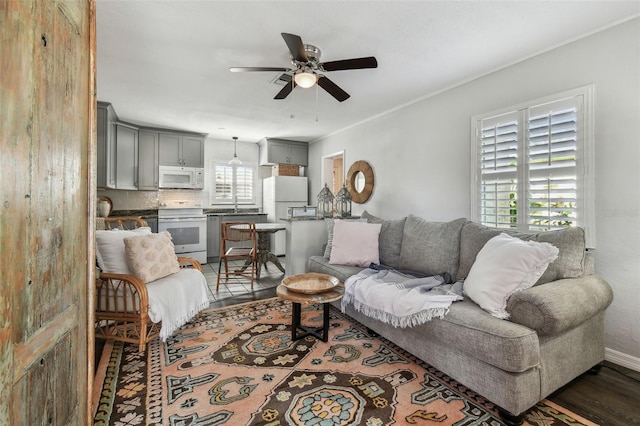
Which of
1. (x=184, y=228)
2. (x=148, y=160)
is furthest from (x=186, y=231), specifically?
(x=148, y=160)

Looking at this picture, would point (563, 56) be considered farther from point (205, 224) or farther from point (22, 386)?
point (205, 224)

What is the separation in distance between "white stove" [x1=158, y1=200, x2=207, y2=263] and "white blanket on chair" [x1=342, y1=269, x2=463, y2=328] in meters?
3.86

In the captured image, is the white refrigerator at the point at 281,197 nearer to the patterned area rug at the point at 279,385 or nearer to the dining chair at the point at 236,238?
the dining chair at the point at 236,238

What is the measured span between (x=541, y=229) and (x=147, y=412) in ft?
10.5

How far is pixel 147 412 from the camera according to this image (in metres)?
1.60

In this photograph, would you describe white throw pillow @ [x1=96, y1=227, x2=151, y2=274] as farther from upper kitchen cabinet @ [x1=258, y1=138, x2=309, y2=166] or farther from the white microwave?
upper kitchen cabinet @ [x1=258, y1=138, x2=309, y2=166]

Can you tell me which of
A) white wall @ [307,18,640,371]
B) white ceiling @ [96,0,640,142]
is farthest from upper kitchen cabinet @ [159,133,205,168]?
white wall @ [307,18,640,371]

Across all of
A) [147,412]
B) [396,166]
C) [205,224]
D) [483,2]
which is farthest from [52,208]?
[205,224]

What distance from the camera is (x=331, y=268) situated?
3.02m

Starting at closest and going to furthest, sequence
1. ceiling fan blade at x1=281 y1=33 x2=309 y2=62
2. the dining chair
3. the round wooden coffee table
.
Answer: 1. ceiling fan blade at x1=281 y1=33 x2=309 y2=62
2. the round wooden coffee table
3. the dining chair

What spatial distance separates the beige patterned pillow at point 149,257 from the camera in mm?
2432

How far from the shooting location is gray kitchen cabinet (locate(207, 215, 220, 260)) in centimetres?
585

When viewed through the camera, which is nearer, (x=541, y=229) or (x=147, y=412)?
(x=147, y=412)

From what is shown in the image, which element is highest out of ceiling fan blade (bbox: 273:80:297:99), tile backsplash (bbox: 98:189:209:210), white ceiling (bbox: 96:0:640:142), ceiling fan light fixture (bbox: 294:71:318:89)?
white ceiling (bbox: 96:0:640:142)
